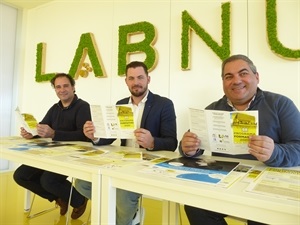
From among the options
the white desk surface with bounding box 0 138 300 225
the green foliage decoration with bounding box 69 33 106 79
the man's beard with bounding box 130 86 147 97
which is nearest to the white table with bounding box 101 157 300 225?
the white desk surface with bounding box 0 138 300 225

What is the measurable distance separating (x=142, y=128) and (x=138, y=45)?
4.16 ft

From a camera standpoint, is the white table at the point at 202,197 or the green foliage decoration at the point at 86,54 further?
the green foliage decoration at the point at 86,54

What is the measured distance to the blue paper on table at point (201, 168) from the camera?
2.69 feet

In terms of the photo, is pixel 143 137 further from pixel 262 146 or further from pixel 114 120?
pixel 262 146

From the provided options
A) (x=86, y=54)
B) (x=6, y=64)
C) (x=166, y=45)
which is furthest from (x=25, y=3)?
(x=166, y=45)

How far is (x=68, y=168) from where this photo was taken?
1.05m

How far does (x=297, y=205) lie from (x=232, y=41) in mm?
1774

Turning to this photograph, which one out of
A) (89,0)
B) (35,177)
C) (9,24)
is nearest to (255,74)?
(35,177)

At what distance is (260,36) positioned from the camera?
6.57ft

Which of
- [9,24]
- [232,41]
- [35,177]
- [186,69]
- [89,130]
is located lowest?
[35,177]

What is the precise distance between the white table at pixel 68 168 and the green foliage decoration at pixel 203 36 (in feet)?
5.10

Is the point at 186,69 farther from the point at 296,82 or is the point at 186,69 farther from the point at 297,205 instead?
the point at 297,205

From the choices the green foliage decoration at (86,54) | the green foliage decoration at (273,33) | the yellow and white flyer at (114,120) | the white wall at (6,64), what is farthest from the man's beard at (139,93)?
the white wall at (6,64)

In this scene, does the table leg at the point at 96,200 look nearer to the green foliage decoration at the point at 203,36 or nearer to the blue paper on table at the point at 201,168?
the blue paper on table at the point at 201,168
